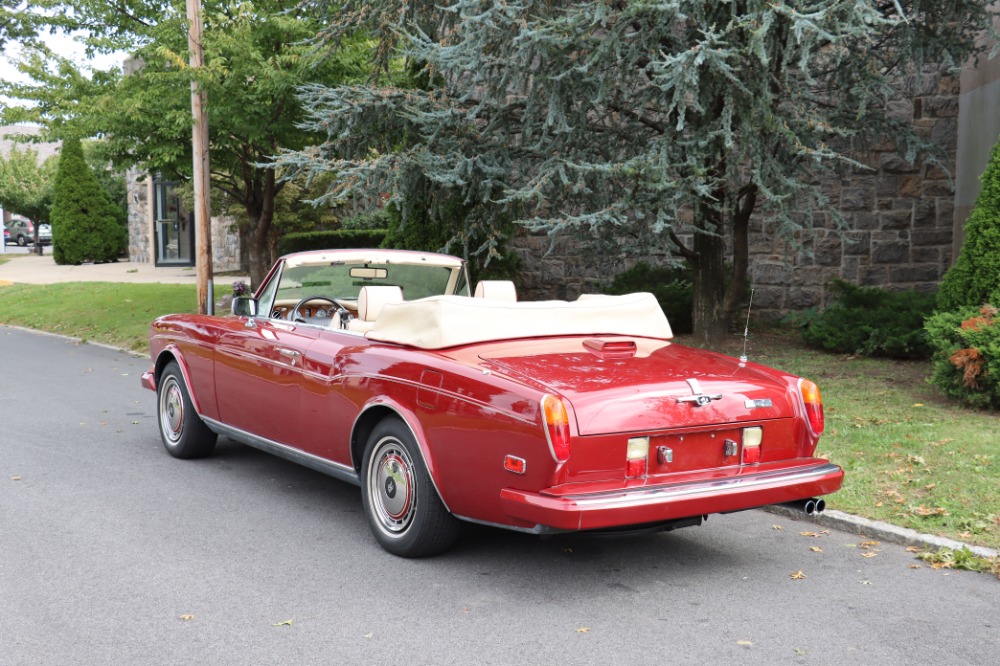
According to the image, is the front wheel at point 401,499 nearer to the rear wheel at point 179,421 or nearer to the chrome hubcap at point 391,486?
the chrome hubcap at point 391,486

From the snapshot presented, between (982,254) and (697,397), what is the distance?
563cm

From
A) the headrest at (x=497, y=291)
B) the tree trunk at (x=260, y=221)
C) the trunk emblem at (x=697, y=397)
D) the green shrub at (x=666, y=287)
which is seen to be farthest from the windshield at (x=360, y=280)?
the tree trunk at (x=260, y=221)

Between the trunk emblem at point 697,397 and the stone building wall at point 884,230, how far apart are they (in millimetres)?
9529

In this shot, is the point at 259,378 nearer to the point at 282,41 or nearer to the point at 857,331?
the point at 857,331

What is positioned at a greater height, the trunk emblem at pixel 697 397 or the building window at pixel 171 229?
the building window at pixel 171 229

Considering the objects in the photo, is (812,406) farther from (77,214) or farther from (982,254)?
(77,214)

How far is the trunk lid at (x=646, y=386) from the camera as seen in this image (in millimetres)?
4438

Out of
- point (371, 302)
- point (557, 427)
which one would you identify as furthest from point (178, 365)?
point (557, 427)

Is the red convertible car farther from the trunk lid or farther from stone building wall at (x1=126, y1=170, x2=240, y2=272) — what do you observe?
stone building wall at (x1=126, y1=170, x2=240, y2=272)

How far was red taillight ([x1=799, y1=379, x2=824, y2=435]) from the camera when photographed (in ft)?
16.4

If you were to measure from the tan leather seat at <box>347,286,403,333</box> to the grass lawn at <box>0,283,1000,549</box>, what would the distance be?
9.64ft

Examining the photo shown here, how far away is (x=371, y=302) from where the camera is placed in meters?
5.87

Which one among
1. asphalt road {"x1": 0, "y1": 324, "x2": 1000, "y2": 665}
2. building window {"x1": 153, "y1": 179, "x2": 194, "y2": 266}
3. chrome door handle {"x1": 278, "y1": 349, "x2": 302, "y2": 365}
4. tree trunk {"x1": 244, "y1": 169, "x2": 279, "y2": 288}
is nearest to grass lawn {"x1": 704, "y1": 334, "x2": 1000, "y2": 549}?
asphalt road {"x1": 0, "y1": 324, "x2": 1000, "y2": 665}

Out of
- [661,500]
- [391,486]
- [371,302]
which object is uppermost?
[371,302]
